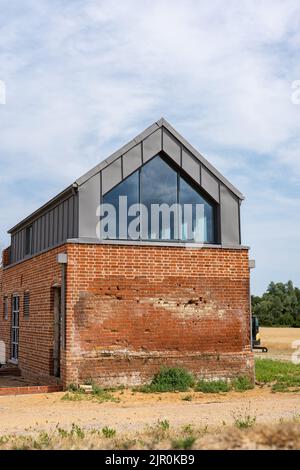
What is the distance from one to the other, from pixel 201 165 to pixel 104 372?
602 cm

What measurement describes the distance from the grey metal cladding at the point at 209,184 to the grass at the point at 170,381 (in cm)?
469

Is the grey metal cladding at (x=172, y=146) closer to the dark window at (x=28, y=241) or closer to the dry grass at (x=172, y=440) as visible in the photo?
the dark window at (x=28, y=241)

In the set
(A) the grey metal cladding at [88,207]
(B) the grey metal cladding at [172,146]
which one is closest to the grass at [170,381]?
(A) the grey metal cladding at [88,207]

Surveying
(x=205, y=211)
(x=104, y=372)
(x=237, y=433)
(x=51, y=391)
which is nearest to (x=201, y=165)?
(x=205, y=211)

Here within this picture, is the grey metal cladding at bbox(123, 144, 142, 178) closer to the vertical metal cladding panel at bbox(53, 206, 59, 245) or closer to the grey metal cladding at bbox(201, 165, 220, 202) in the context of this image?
the grey metal cladding at bbox(201, 165, 220, 202)

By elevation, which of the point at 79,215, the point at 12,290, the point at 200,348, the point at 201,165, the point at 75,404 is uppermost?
the point at 201,165

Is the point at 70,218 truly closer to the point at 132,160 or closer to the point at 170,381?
the point at 132,160

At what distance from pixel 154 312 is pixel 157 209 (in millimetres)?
2671

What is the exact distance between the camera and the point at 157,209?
15.5 m

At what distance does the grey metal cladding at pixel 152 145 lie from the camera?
50.8 ft

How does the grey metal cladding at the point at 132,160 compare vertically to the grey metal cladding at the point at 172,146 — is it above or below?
below

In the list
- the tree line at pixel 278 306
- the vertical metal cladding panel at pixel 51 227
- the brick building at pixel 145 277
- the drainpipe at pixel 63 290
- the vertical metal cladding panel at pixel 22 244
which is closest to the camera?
the drainpipe at pixel 63 290
